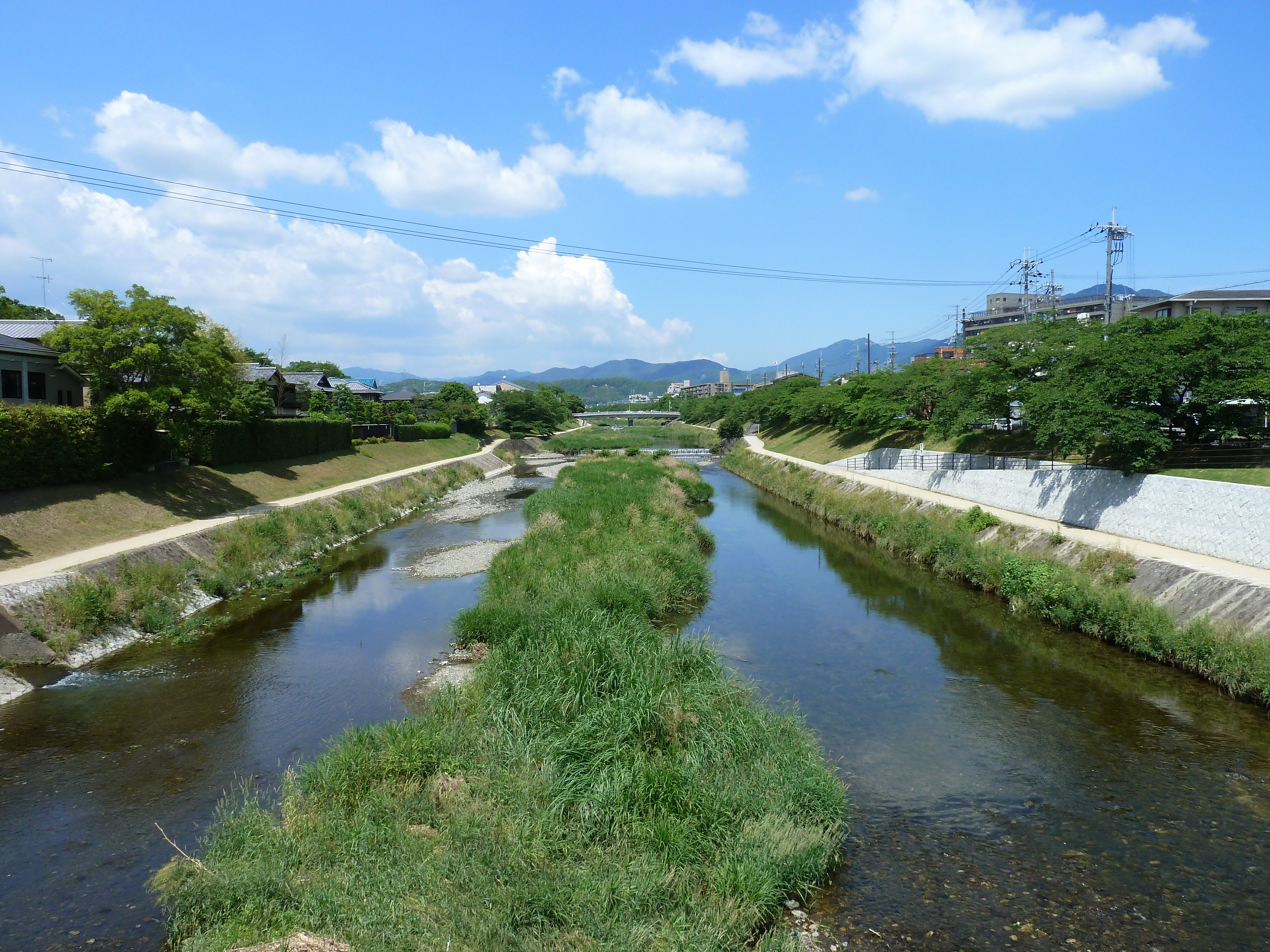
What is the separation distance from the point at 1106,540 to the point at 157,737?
1969 cm

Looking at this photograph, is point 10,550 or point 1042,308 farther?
point 1042,308

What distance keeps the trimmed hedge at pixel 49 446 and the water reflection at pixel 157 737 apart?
730 centimetres

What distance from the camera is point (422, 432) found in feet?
177

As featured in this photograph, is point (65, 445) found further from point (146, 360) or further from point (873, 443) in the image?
point (873, 443)

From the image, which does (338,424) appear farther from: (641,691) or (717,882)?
(717,882)

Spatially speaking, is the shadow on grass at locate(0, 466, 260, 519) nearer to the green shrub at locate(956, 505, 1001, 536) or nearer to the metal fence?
the green shrub at locate(956, 505, 1001, 536)

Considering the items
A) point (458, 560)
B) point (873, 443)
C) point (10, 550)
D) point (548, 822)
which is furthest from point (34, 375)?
point (873, 443)

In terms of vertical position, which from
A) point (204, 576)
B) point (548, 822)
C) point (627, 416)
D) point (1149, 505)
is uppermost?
point (627, 416)

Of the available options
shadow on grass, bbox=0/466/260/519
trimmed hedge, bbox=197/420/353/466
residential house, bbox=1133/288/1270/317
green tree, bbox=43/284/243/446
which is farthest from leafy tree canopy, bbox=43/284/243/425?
residential house, bbox=1133/288/1270/317

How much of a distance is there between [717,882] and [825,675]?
22.5 feet

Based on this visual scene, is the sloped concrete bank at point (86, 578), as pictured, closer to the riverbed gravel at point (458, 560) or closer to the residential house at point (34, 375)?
the riverbed gravel at point (458, 560)

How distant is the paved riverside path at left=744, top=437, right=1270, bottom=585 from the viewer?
13469 mm

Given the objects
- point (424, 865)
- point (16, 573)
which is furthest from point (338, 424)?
point (424, 865)

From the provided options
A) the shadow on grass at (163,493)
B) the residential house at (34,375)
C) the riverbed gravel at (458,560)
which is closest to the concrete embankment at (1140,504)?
the riverbed gravel at (458,560)
